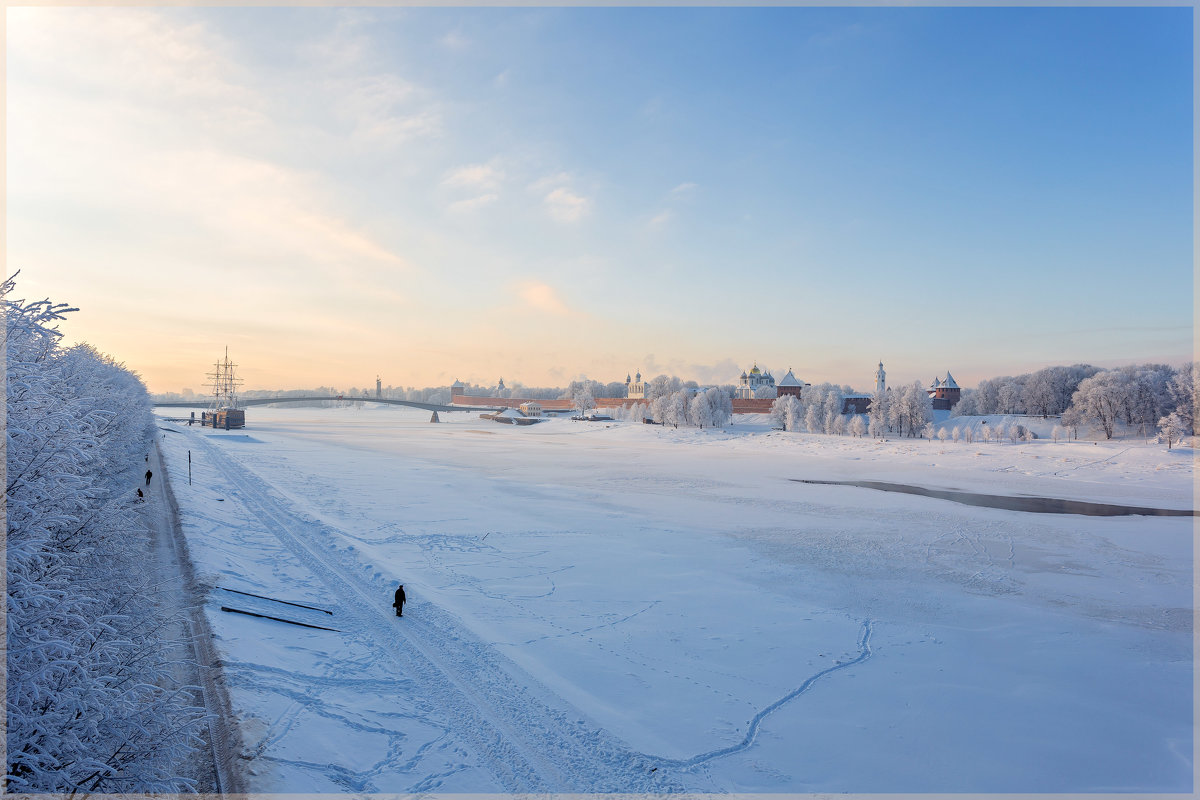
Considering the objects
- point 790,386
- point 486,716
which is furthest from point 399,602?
point 790,386

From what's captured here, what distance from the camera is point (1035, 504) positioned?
30250 mm

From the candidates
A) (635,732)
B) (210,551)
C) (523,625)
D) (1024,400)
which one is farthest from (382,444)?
(1024,400)

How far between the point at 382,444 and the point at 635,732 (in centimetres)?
5841

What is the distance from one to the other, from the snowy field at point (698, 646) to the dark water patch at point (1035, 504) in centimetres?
184

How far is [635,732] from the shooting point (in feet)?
29.6

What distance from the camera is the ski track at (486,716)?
7.87 metres

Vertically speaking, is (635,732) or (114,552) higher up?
(114,552)

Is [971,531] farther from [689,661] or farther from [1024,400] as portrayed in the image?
[1024,400]

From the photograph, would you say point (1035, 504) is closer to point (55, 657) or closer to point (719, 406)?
point (55, 657)

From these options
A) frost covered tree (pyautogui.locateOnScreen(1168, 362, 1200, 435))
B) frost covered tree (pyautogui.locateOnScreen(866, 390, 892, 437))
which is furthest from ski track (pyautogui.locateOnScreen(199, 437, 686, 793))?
frost covered tree (pyautogui.locateOnScreen(866, 390, 892, 437))

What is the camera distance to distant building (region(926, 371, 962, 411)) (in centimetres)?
11425

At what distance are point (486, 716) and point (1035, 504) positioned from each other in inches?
1294

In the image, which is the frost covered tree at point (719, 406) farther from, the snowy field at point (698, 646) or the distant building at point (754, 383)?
the snowy field at point (698, 646)

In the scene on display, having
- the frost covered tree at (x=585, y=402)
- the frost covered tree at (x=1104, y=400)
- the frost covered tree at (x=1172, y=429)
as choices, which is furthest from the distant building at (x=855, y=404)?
the frost covered tree at (x=1172, y=429)
